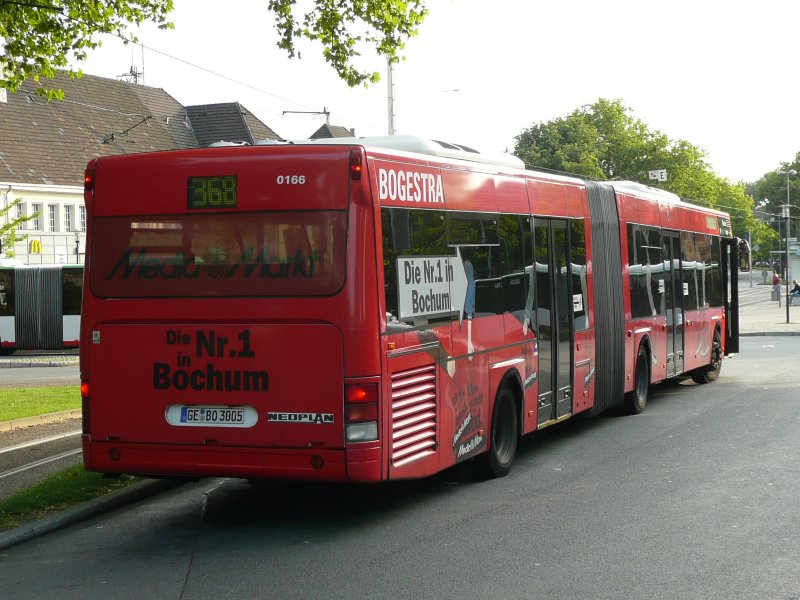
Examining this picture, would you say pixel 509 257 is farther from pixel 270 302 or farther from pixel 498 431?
pixel 270 302

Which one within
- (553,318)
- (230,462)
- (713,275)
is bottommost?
(230,462)

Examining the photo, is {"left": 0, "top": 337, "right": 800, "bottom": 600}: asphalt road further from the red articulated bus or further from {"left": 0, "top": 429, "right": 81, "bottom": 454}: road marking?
{"left": 0, "top": 429, "right": 81, "bottom": 454}: road marking

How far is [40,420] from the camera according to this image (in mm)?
16562

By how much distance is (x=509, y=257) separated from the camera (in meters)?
12.2

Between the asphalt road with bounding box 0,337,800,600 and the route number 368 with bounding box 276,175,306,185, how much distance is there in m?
2.53

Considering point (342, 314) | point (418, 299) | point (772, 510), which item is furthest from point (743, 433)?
point (342, 314)

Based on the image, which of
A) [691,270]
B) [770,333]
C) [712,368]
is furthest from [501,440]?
[770,333]

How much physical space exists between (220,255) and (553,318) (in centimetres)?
517

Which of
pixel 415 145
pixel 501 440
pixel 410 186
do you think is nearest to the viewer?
pixel 410 186

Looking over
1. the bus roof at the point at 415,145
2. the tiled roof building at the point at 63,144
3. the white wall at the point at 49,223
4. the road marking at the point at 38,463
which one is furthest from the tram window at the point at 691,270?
the white wall at the point at 49,223

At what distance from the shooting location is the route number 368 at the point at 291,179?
926 cm

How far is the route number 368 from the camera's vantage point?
9.26 metres

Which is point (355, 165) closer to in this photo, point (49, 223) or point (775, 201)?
point (49, 223)

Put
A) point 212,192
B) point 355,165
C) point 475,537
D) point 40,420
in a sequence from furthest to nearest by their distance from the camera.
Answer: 1. point 40,420
2. point 212,192
3. point 355,165
4. point 475,537
